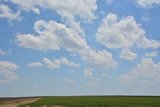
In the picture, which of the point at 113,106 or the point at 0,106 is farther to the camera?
the point at 0,106

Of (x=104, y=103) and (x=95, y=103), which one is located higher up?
(x=95, y=103)

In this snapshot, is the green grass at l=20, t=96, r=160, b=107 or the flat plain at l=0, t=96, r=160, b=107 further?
the flat plain at l=0, t=96, r=160, b=107

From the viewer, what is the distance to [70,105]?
7156 centimetres

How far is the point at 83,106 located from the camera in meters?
68.3

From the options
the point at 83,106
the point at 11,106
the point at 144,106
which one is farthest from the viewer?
the point at 11,106

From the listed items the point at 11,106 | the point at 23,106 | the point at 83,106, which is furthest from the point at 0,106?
the point at 83,106

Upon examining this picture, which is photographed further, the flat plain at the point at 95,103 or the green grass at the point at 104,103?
the flat plain at the point at 95,103

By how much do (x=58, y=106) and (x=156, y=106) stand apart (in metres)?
19.4

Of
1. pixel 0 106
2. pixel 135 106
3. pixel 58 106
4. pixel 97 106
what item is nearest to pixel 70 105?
pixel 58 106

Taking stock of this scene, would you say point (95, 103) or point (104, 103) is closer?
point (104, 103)

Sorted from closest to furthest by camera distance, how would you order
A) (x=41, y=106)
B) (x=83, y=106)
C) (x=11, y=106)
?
1. (x=83, y=106)
2. (x=41, y=106)
3. (x=11, y=106)

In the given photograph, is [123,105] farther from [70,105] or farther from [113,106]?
[70,105]

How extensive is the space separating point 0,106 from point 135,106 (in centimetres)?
3279

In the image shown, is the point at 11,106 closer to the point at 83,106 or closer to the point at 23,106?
the point at 23,106
